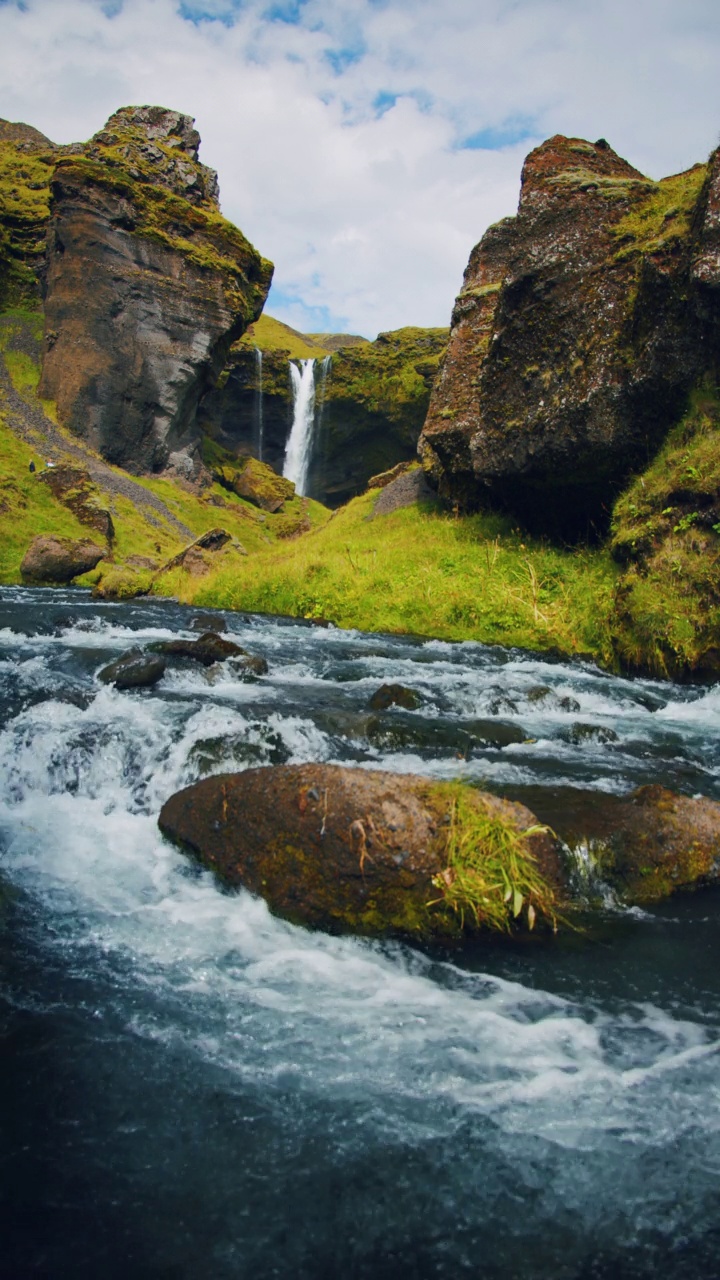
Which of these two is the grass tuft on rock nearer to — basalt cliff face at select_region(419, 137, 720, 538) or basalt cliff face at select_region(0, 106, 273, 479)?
basalt cliff face at select_region(419, 137, 720, 538)

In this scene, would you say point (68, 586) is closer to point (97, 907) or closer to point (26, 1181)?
point (97, 907)

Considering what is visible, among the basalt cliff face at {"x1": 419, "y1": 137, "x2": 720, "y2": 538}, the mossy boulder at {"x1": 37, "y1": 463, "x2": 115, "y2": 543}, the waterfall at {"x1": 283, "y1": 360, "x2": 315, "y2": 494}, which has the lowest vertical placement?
the mossy boulder at {"x1": 37, "y1": 463, "x2": 115, "y2": 543}

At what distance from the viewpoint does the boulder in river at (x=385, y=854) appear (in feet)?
16.3

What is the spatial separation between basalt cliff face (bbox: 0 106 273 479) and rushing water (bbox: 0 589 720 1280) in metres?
48.8

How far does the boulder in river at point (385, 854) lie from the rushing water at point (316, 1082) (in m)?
0.22

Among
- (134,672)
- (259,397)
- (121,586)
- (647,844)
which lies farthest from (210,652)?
(259,397)

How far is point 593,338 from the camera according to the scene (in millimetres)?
17141

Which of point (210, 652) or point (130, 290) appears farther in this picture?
point (130, 290)

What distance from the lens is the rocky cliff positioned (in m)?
58.7

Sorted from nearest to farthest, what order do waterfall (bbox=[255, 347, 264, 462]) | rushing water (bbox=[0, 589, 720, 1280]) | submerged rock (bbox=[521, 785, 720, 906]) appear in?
rushing water (bbox=[0, 589, 720, 1280]), submerged rock (bbox=[521, 785, 720, 906]), waterfall (bbox=[255, 347, 264, 462])

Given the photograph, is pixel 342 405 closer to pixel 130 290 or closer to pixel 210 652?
pixel 130 290

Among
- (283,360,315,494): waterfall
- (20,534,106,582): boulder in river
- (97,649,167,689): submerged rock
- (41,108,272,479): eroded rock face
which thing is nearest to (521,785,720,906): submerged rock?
(97,649,167,689): submerged rock

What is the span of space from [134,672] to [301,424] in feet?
209

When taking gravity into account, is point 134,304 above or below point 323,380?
above
